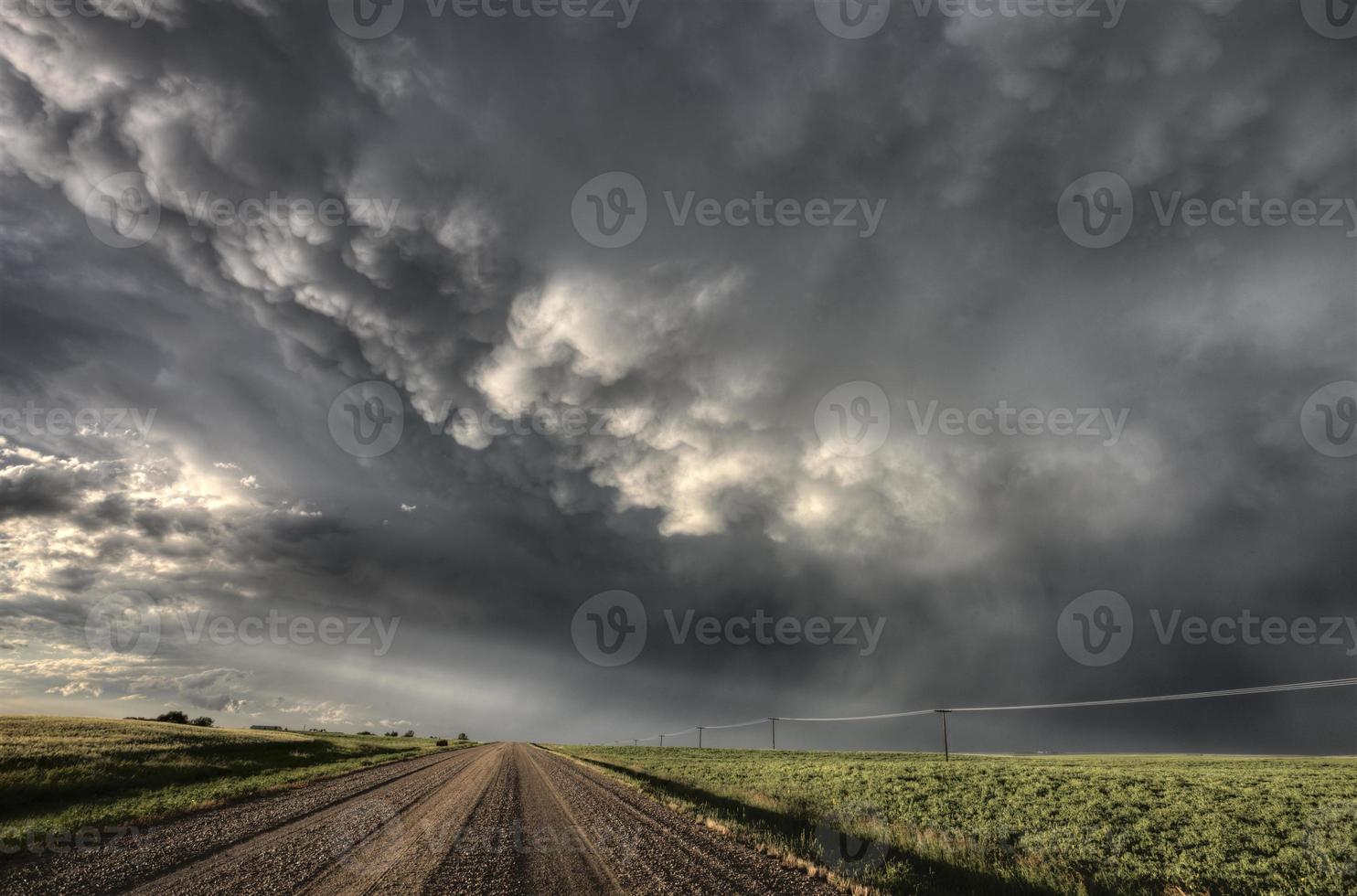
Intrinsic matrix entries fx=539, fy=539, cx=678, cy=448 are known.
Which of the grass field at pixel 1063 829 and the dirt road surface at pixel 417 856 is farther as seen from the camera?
the grass field at pixel 1063 829

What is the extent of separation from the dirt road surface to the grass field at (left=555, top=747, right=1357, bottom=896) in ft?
7.12

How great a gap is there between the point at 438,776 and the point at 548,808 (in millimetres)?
13689

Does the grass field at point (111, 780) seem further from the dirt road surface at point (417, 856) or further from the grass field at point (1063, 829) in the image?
the grass field at point (1063, 829)

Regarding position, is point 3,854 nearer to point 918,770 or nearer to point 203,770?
point 203,770

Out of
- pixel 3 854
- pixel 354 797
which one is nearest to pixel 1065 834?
pixel 354 797

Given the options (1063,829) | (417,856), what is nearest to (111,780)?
(417,856)

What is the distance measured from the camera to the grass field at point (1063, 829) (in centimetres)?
1027

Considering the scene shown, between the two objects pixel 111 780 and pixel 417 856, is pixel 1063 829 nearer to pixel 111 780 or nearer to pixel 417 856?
pixel 417 856

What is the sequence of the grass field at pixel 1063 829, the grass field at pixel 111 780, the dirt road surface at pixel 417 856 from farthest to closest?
the grass field at pixel 111 780, the grass field at pixel 1063 829, the dirt road surface at pixel 417 856

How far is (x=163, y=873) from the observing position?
→ 356 inches

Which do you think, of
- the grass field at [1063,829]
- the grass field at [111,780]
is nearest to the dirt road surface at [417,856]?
the grass field at [1063,829]

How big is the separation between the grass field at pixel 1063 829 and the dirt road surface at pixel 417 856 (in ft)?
7.12

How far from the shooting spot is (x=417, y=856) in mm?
10320

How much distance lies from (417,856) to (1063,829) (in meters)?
16.5
